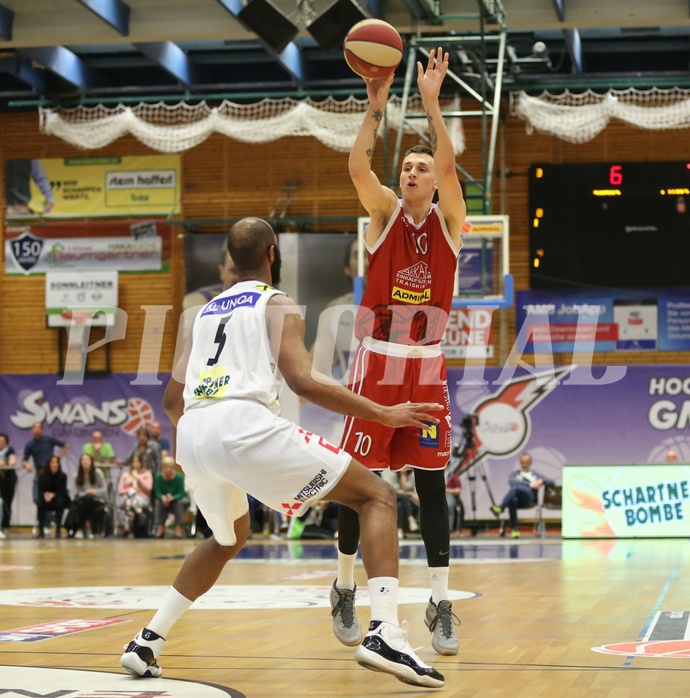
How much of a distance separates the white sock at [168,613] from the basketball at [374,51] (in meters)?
2.76

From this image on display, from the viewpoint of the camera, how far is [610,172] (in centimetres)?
1923

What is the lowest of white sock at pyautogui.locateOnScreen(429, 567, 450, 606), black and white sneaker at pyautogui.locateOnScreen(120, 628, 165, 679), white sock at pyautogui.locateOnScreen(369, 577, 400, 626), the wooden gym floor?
the wooden gym floor

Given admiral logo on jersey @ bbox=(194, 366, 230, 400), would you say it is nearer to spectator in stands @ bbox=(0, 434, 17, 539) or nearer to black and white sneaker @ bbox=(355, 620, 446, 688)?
black and white sneaker @ bbox=(355, 620, 446, 688)

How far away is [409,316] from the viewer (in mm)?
5590

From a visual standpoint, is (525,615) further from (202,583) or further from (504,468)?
(504,468)

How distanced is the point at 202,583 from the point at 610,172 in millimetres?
15996

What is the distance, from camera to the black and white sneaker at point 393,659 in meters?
4.01

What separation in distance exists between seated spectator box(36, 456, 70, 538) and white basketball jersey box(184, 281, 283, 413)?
48.3 ft

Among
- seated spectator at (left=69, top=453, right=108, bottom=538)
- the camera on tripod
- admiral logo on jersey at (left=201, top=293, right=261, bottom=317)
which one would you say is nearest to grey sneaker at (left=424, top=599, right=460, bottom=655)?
admiral logo on jersey at (left=201, top=293, right=261, bottom=317)

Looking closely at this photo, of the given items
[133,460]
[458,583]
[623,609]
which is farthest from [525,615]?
[133,460]

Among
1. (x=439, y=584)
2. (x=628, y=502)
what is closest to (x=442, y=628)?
(x=439, y=584)

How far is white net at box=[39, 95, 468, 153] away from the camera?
18.4 m

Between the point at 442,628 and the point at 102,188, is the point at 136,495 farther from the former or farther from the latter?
the point at 442,628

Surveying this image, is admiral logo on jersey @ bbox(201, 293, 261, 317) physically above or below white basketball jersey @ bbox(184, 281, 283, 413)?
above
